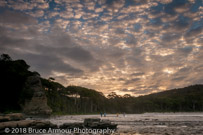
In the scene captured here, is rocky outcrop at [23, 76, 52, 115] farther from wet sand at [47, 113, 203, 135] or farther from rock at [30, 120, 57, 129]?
rock at [30, 120, 57, 129]

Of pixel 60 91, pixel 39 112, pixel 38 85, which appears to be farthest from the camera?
pixel 60 91

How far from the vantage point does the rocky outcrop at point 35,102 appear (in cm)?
6344

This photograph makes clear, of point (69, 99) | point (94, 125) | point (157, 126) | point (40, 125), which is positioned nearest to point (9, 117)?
point (40, 125)

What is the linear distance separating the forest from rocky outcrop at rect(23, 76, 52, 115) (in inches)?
67.3

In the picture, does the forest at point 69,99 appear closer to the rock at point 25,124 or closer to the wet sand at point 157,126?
the wet sand at point 157,126

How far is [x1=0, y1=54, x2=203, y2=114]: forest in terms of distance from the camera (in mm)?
67562

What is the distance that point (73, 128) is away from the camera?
2959cm

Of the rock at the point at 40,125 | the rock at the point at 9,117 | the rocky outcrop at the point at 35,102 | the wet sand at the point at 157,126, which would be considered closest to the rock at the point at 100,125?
the wet sand at the point at 157,126

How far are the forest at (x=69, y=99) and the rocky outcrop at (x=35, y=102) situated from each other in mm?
1709

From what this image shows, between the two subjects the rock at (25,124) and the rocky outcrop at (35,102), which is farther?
the rocky outcrop at (35,102)

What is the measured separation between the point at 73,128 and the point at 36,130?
556 centimetres

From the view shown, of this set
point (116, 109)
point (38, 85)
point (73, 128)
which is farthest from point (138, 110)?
point (73, 128)

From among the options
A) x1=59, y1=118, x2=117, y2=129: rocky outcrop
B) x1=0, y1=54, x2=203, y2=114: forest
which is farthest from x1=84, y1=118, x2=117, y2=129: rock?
x1=0, y1=54, x2=203, y2=114: forest

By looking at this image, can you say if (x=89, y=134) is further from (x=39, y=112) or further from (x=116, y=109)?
(x=116, y=109)
